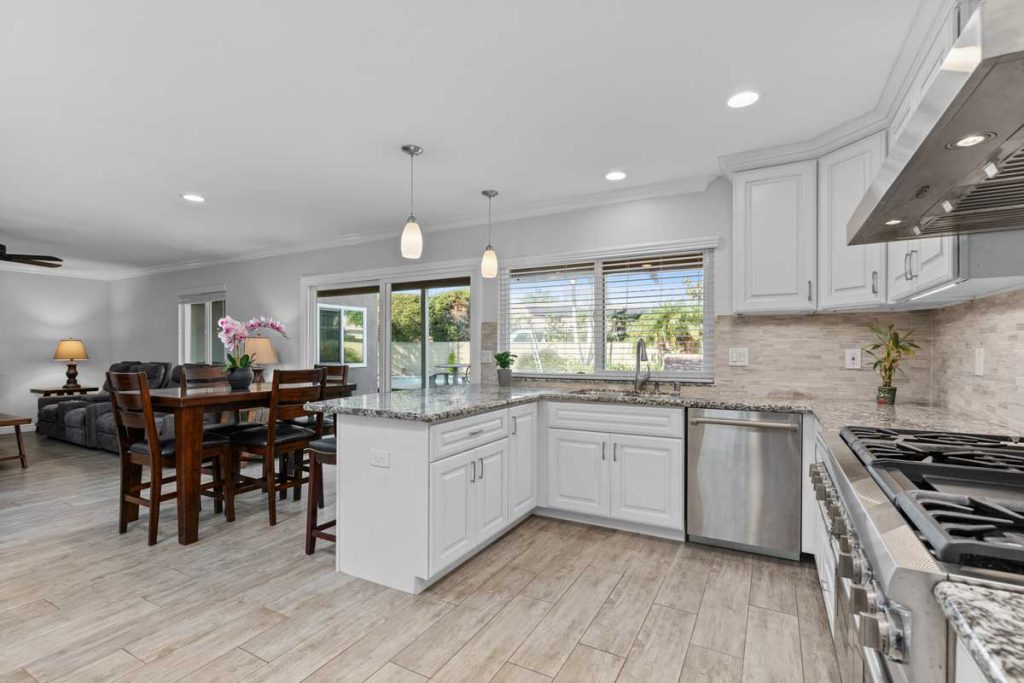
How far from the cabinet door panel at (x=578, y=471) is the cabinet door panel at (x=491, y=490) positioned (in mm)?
500

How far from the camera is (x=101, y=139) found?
2861 mm

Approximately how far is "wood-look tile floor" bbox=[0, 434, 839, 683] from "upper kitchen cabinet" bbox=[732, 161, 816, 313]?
1516mm

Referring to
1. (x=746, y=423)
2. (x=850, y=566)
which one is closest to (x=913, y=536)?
(x=850, y=566)

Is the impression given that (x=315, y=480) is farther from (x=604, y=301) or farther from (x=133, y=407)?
(x=604, y=301)

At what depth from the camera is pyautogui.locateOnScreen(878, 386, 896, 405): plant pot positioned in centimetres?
267

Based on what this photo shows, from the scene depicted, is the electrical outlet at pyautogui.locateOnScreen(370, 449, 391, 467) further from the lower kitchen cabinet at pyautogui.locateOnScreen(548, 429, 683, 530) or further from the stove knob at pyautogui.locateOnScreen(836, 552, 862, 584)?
the stove knob at pyautogui.locateOnScreen(836, 552, 862, 584)

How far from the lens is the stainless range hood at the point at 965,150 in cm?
67

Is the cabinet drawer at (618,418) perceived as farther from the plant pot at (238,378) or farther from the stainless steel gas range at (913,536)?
the plant pot at (238,378)

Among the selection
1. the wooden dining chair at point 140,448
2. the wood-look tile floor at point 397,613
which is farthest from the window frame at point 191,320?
the wood-look tile floor at point 397,613

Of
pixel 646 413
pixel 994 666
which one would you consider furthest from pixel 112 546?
pixel 994 666

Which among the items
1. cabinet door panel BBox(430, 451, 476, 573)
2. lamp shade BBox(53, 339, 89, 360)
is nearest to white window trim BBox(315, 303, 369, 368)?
cabinet door panel BBox(430, 451, 476, 573)

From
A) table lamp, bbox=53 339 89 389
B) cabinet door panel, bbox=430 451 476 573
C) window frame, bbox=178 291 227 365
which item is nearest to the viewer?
cabinet door panel, bbox=430 451 476 573

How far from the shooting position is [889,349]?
275 centimetres

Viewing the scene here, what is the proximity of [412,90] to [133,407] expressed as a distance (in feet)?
8.11
